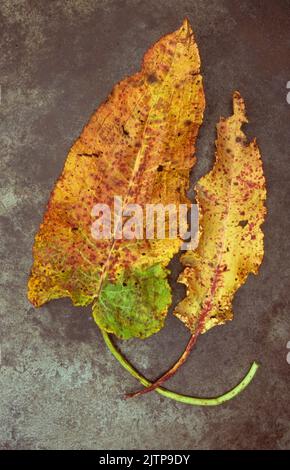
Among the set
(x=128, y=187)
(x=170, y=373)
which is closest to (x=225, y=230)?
(x=128, y=187)

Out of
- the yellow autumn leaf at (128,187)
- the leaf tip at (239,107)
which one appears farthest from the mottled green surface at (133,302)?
the leaf tip at (239,107)

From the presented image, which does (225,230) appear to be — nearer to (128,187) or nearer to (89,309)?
(128,187)

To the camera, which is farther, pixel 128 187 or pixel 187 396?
pixel 187 396

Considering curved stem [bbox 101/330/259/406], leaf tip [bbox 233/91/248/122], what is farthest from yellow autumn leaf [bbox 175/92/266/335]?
curved stem [bbox 101/330/259/406]

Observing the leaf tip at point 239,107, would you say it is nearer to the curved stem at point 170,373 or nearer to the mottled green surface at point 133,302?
the mottled green surface at point 133,302
